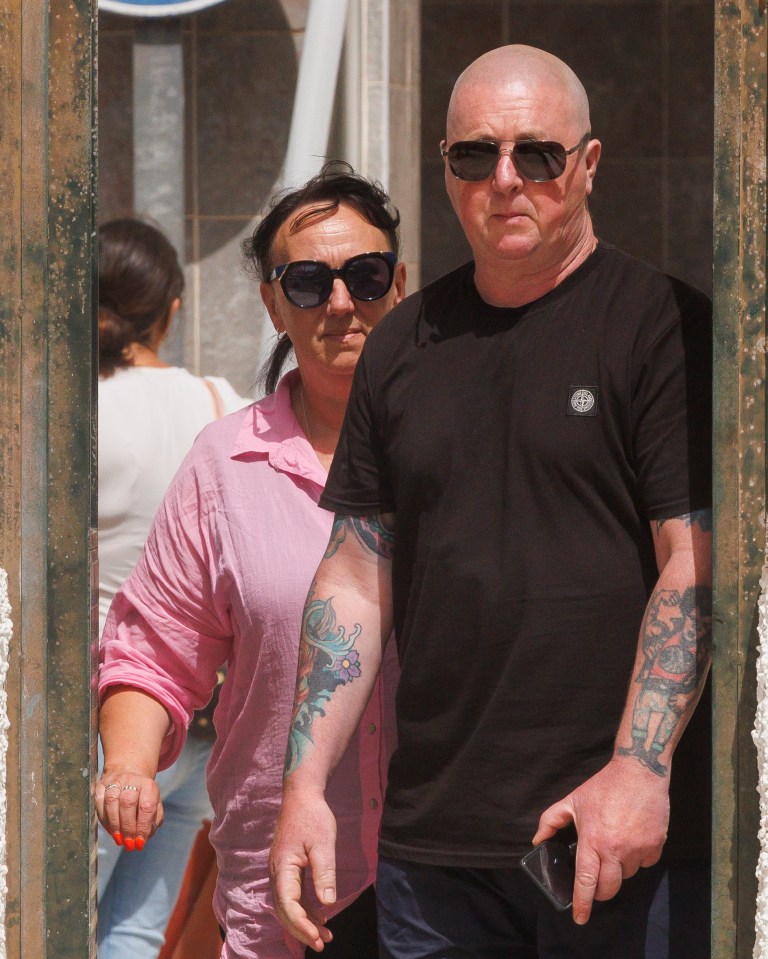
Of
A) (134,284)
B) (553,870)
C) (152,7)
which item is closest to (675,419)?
(553,870)

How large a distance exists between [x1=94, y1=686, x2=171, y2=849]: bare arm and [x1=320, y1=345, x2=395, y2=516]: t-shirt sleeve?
0.50 m

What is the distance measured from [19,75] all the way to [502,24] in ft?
13.7

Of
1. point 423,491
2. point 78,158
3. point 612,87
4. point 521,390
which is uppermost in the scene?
point 612,87

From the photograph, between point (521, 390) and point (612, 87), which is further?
point (612, 87)

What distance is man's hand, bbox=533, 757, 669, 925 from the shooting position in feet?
5.98

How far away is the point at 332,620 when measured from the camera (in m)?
2.13

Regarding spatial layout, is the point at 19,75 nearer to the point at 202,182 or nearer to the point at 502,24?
the point at 202,182

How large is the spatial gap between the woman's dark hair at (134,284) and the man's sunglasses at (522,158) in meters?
1.80

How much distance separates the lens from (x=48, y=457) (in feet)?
6.05

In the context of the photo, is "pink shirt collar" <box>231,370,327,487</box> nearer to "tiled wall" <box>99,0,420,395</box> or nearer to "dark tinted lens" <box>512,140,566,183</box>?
"dark tinted lens" <box>512,140,566,183</box>

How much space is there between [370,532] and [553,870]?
0.54 metres

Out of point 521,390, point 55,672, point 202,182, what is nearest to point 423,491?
point 521,390

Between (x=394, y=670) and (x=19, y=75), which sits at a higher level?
(x=19, y=75)

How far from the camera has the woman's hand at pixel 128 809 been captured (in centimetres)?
224
